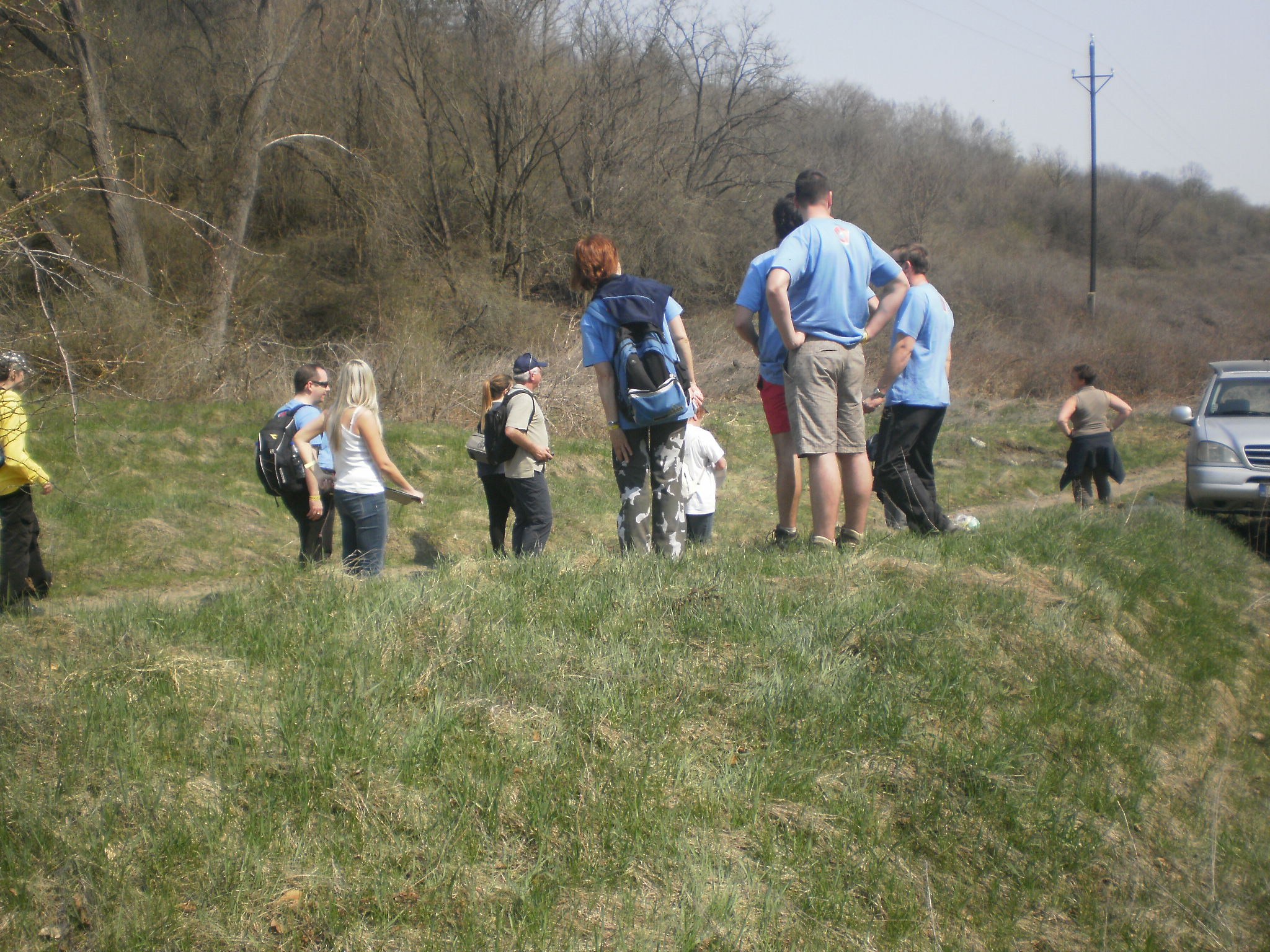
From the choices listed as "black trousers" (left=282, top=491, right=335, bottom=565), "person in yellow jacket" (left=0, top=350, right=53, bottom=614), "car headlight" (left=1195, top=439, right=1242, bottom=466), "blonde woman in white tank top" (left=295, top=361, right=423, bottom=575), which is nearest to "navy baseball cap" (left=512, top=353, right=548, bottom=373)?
"blonde woman in white tank top" (left=295, top=361, right=423, bottom=575)

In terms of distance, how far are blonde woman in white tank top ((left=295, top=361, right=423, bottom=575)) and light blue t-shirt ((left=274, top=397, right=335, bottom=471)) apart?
17.4 inches

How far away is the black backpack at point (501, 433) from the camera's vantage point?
22.5 feet

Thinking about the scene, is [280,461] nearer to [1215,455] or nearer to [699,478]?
[699,478]

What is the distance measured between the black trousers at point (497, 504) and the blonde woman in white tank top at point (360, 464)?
1.22 meters

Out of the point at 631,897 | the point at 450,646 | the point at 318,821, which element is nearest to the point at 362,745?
the point at 318,821

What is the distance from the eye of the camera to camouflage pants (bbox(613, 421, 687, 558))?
17.1 ft

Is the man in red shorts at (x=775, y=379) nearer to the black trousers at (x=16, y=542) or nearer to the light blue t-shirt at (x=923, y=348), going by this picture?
the light blue t-shirt at (x=923, y=348)

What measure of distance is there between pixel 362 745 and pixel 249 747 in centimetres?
35

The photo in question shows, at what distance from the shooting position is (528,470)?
6906 millimetres

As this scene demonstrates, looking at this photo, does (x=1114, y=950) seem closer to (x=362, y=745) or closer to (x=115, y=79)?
(x=362, y=745)

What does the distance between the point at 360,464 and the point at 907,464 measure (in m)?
3.61

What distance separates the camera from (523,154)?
80.4ft

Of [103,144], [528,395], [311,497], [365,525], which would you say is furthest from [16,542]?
[103,144]

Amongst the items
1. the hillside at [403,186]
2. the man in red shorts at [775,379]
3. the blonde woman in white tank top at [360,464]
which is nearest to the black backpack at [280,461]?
the blonde woman in white tank top at [360,464]
